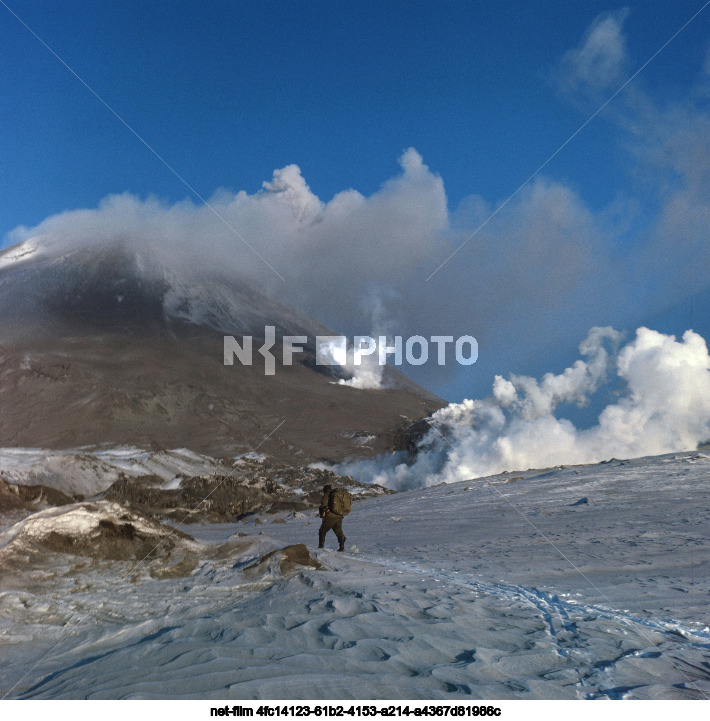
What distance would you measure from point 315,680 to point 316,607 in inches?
64.4

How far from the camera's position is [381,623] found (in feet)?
15.1

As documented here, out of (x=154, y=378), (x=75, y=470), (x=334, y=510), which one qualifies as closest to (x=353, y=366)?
(x=154, y=378)

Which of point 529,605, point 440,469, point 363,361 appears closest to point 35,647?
point 529,605

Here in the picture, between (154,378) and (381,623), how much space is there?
75122 millimetres

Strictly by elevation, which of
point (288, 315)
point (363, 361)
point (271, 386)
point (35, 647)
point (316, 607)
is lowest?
point (35, 647)

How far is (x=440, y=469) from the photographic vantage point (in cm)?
6178

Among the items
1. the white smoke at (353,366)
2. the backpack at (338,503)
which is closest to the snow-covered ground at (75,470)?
the backpack at (338,503)

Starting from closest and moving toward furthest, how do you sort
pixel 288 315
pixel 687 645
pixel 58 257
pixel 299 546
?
pixel 687 645
pixel 299 546
pixel 58 257
pixel 288 315

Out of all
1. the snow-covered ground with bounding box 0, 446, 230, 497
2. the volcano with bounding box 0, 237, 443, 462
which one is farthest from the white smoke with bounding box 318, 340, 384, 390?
the snow-covered ground with bounding box 0, 446, 230, 497

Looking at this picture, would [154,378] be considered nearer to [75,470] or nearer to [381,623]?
[75,470]

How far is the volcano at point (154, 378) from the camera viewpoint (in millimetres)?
65750

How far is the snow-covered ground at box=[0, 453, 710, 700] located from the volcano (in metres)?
55.2
